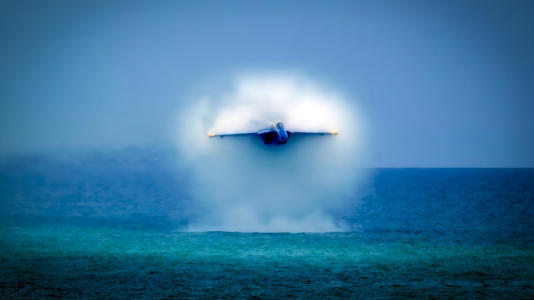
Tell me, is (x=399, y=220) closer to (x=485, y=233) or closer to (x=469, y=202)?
(x=485, y=233)

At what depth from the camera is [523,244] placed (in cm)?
4078

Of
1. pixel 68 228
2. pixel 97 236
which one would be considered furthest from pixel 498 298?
pixel 68 228

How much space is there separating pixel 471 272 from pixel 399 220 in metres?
37.9

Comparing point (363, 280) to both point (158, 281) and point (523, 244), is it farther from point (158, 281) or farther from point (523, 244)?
point (523, 244)

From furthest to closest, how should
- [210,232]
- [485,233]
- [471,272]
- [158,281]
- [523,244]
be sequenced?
[485,233] → [210,232] → [523,244] → [471,272] → [158,281]

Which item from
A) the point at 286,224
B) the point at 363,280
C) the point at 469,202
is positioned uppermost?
the point at 469,202

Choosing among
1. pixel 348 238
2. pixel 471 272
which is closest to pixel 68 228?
pixel 348 238

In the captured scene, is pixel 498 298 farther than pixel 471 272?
No

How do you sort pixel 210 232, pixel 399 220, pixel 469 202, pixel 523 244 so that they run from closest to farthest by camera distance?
pixel 523 244
pixel 210 232
pixel 399 220
pixel 469 202

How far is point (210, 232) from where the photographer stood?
150ft

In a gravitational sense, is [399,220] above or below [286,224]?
above

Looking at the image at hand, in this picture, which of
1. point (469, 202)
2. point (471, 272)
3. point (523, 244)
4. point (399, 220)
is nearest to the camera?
point (471, 272)

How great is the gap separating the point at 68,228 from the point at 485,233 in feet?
138

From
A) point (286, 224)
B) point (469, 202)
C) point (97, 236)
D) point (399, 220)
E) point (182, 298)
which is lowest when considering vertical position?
point (182, 298)
